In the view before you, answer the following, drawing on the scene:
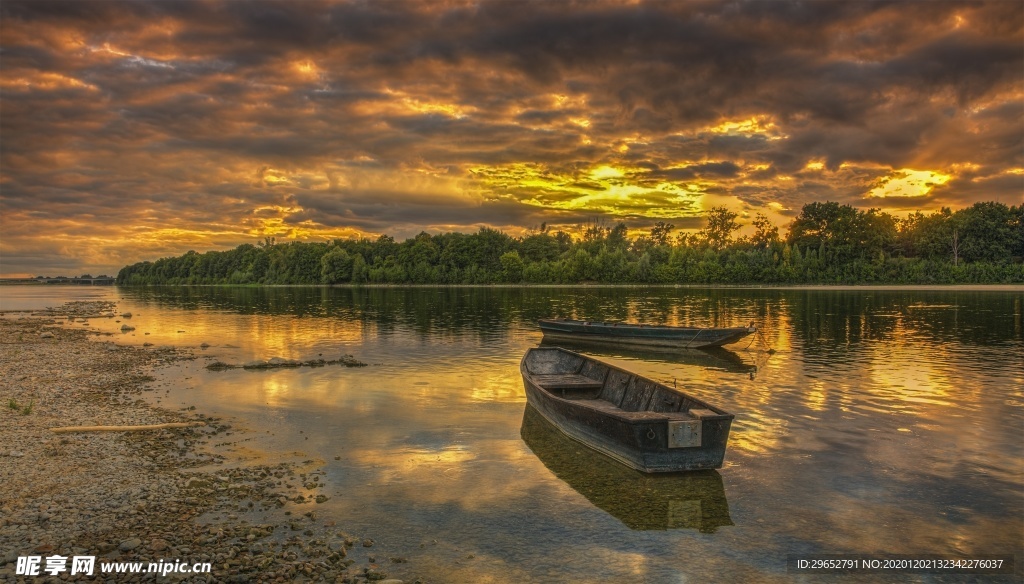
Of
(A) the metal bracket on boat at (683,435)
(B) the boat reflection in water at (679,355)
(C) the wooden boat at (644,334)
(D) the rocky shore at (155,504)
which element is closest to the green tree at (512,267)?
(C) the wooden boat at (644,334)

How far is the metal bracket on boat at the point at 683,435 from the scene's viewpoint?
13.5 meters

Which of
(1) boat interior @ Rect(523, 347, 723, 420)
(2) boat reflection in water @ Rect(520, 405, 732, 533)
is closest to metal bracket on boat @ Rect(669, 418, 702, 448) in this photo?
(1) boat interior @ Rect(523, 347, 723, 420)

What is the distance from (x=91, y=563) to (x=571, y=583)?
7288 mm

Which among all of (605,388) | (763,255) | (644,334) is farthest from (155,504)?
(763,255)

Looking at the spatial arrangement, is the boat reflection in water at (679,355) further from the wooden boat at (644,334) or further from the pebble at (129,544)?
the pebble at (129,544)

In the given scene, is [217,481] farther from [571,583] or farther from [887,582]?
[887,582]

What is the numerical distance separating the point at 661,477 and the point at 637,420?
1607 millimetres

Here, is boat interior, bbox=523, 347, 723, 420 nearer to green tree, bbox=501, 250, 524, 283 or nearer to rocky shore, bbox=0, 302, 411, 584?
rocky shore, bbox=0, 302, 411, 584

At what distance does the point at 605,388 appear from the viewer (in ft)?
66.0

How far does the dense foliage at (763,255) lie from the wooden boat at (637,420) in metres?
135

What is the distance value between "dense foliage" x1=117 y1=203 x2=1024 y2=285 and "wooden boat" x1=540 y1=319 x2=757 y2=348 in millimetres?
112841

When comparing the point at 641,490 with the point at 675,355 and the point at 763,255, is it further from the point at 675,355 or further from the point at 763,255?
the point at 763,255

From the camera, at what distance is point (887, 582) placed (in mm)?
9422

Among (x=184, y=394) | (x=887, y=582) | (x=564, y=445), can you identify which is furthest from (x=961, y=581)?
(x=184, y=394)
